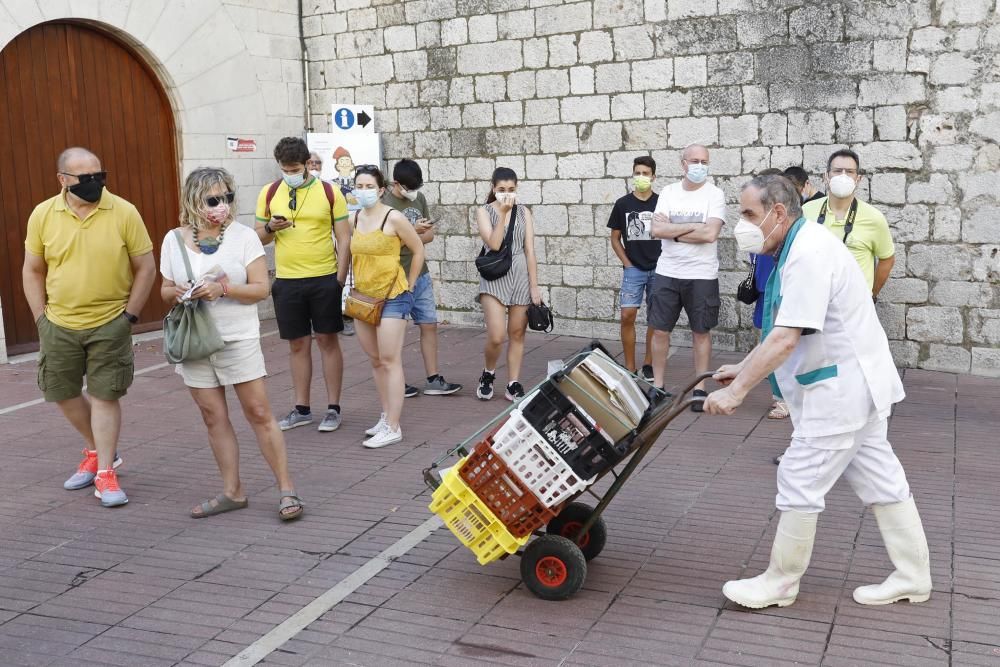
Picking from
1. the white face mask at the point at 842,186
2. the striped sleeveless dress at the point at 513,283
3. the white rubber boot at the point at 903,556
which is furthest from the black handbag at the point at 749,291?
the white rubber boot at the point at 903,556

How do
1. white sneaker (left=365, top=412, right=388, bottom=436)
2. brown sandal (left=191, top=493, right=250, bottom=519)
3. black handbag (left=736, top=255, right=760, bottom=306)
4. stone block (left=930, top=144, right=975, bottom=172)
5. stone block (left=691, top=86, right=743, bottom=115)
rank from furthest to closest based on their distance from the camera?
stone block (left=691, top=86, right=743, bottom=115) → stone block (left=930, top=144, right=975, bottom=172) → black handbag (left=736, top=255, right=760, bottom=306) → white sneaker (left=365, top=412, right=388, bottom=436) → brown sandal (left=191, top=493, right=250, bottom=519)

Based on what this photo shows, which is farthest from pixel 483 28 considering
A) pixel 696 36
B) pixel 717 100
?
pixel 717 100

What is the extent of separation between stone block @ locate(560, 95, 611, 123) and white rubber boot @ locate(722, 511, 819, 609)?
22.8 feet

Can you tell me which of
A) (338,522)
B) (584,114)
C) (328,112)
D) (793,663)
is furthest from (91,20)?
(793,663)

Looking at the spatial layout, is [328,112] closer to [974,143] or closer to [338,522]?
[974,143]

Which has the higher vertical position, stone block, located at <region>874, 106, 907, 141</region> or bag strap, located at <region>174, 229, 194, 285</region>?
stone block, located at <region>874, 106, 907, 141</region>

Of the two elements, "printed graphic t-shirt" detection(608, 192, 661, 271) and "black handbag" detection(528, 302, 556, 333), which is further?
"printed graphic t-shirt" detection(608, 192, 661, 271)

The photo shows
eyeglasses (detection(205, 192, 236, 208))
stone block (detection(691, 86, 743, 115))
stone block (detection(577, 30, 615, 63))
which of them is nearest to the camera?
eyeglasses (detection(205, 192, 236, 208))

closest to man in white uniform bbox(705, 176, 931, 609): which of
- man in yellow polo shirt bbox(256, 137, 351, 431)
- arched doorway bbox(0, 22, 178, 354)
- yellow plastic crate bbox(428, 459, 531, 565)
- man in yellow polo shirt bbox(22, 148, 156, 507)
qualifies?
yellow plastic crate bbox(428, 459, 531, 565)

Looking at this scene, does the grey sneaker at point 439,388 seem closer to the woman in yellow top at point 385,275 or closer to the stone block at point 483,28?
the woman in yellow top at point 385,275

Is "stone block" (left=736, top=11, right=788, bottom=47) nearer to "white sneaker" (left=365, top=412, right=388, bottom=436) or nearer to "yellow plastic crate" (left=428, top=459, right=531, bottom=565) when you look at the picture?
"white sneaker" (left=365, top=412, right=388, bottom=436)

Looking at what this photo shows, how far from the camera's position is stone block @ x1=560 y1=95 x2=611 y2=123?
34.1ft

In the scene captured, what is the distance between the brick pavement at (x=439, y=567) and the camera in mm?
3875

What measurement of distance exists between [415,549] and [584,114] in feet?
21.7
